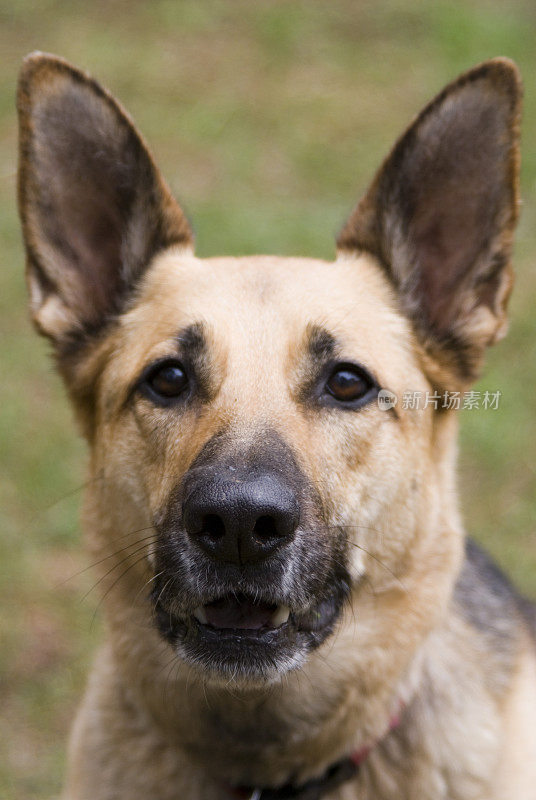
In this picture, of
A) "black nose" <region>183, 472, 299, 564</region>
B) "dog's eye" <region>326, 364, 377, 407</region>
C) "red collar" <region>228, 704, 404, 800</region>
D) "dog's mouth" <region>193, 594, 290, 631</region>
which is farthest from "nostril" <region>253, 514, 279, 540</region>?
"red collar" <region>228, 704, 404, 800</region>

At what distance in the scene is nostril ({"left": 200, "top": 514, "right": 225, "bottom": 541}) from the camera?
104 inches

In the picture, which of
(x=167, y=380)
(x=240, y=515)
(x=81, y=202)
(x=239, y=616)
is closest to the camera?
(x=240, y=515)

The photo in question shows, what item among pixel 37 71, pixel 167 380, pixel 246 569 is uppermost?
pixel 37 71

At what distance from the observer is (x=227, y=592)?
2781 millimetres

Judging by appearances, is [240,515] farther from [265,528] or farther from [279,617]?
[279,617]

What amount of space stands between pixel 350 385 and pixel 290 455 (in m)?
0.49

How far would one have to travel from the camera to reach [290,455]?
2.84 meters

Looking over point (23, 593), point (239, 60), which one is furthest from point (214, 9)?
point (23, 593)

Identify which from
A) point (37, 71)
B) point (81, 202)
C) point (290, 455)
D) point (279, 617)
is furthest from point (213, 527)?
point (37, 71)

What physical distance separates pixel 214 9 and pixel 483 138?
9.19 m

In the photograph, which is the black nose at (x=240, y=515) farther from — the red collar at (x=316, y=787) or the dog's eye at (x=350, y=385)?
the red collar at (x=316, y=787)

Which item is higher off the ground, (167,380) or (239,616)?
(167,380)

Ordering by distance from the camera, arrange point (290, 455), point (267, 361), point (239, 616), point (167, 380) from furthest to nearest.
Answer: point (167, 380) → point (267, 361) → point (239, 616) → point (290, 455)

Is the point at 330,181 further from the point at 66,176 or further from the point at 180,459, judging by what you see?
the point at 180,459
